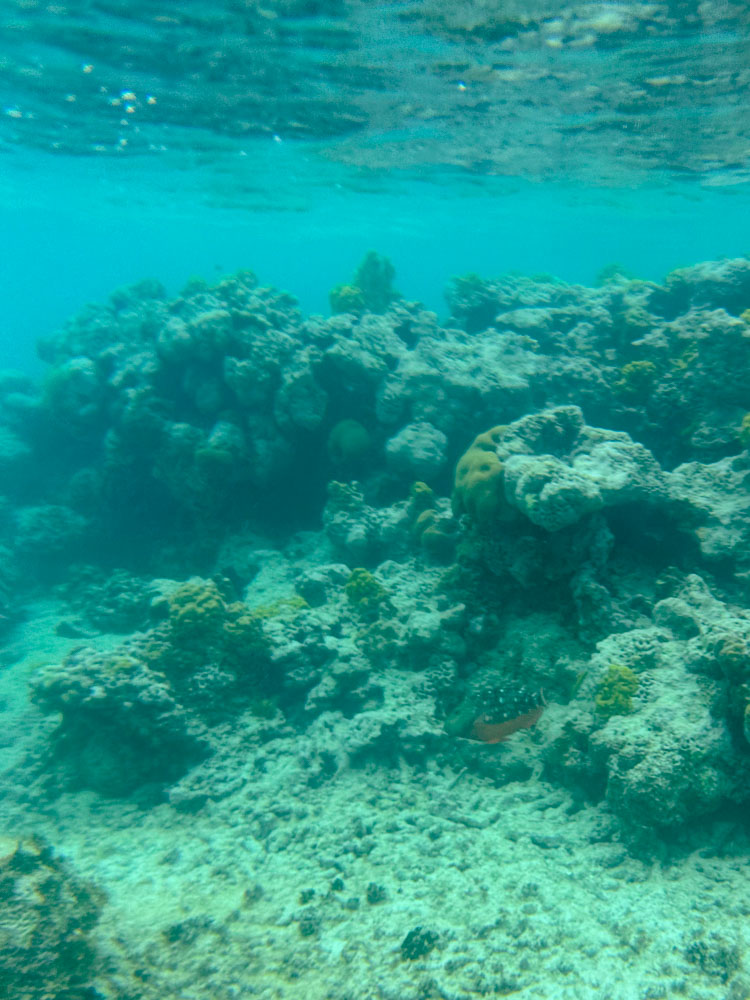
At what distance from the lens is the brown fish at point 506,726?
19.7 feet

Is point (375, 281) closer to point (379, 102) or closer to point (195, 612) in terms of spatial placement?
point (379, 102)

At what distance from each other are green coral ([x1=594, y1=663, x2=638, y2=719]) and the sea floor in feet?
3.21

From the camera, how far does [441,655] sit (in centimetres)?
698

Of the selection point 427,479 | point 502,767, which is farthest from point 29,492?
point 502,767

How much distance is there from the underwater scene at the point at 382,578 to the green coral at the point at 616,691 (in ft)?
0.10

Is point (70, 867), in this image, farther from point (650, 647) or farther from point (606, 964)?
point (650, 647)

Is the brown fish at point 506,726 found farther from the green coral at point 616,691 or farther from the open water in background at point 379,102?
the open water in background at point 379,102

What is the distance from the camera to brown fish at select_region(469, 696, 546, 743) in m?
6.00

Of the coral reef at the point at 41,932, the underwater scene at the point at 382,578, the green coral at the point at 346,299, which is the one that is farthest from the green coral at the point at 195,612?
the green coral at the point at 346,299

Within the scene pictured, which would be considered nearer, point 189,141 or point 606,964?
point 606,964

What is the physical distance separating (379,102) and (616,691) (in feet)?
58.0

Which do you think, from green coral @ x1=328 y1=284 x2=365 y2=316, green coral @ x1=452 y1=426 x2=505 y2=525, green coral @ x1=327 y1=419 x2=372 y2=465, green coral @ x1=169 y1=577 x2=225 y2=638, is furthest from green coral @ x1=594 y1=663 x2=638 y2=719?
green coral @ x1=328 y1=284 x2=365 y2=316

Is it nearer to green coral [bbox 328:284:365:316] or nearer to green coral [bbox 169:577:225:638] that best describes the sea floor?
green coral [bbox 169:577:225:638]

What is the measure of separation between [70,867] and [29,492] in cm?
1140
